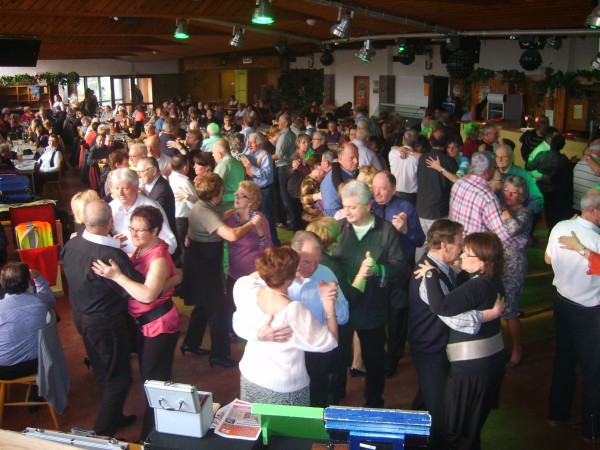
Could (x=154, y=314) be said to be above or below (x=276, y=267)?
below

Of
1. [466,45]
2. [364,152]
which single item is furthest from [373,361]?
[466,45]

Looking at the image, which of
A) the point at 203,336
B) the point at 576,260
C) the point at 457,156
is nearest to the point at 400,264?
the point at 576,260

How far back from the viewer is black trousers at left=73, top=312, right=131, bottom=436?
3277 mm

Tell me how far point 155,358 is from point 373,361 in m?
1.27

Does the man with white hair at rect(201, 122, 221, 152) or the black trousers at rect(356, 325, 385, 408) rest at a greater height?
the man with white hair at rect(201, 122, 221, 152)

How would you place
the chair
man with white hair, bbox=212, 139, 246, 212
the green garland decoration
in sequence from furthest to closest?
the green garland decoration < man with white hair, bbox=212, 139, 246, 212 < the chair

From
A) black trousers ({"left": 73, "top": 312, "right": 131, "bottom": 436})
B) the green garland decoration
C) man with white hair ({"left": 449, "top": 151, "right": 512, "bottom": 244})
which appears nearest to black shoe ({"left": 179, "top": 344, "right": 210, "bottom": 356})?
black trousers ({"left": 73, "top": 312, "right": 131, "bottom": 436})

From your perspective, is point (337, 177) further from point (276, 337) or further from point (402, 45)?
point (402, 45)

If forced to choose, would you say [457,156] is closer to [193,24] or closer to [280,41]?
[280,41]

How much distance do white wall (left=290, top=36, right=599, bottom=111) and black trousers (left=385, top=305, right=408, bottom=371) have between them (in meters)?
8.45

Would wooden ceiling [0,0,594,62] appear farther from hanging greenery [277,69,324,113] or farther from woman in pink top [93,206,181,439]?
woman in pink top [93,206,181,439]

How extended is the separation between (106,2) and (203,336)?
554 centimetres

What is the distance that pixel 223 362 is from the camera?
4508mm

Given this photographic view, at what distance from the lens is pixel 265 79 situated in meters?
23.2
